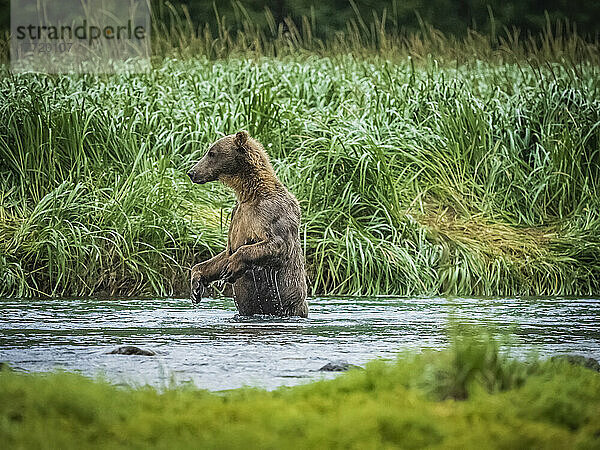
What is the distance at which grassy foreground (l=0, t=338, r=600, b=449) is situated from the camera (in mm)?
2623

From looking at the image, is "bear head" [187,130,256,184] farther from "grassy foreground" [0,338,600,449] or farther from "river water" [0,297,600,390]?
"grassy foreground" [0,338,600,449]

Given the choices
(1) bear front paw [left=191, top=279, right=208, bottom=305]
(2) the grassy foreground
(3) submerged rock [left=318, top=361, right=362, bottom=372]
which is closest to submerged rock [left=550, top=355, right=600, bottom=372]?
(2) the grassy foreground

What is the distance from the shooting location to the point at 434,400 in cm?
314

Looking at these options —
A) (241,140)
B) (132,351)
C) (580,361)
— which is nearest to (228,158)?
(241,140)

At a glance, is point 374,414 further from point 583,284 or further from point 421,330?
point 583,284

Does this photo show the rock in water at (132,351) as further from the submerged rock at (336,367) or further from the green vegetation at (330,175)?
the green vegetation at (330,175)

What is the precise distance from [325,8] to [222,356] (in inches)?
524

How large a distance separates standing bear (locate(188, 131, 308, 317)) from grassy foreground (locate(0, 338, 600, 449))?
1775 millimetres

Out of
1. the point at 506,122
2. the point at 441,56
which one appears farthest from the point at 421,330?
the point at 441,56

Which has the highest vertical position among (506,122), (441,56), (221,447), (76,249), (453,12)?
(453,12)

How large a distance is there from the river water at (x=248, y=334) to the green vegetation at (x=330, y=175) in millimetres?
645

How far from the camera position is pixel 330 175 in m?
8.15

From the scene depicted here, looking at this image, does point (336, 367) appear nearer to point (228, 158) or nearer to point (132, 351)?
point (132, 351)

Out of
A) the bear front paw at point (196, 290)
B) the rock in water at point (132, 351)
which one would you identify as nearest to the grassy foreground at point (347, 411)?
the rock in water at point (132, 351)
